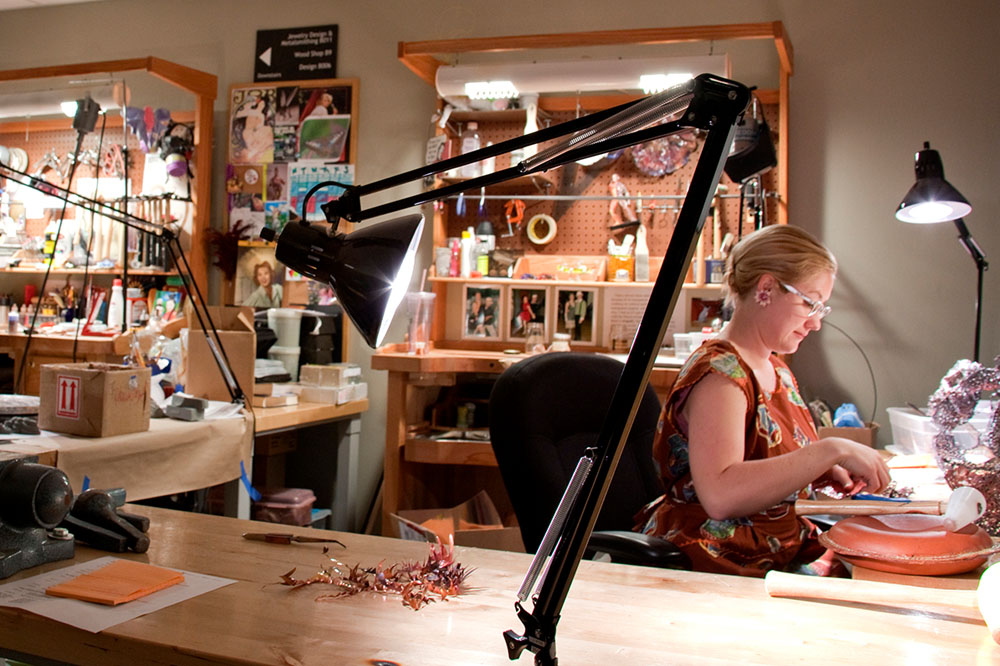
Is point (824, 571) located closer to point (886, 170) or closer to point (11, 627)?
point (11, 627)

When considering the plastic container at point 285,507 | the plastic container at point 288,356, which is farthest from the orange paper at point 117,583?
the plastic container at point 288,356

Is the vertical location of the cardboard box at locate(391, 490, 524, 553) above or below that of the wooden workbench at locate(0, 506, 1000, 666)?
below

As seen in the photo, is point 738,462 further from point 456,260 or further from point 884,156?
point 884,156

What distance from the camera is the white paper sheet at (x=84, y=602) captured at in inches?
37.3

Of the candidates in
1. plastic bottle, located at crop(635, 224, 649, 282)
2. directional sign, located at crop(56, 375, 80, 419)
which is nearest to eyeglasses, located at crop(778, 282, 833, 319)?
directional sign, located at crop(56, 375, 80, 419)

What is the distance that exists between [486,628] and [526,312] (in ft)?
10.3

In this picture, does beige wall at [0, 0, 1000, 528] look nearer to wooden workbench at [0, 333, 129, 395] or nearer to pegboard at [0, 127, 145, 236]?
pegboard at [0, 127, 145, 236]

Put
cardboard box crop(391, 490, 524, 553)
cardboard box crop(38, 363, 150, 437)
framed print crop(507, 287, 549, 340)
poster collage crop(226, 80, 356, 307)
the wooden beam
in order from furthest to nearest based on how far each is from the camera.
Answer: poster collage crop(226, 80, 356, 307) < framed print crop(507, 287, 549, 340) < the wooden beam < cardboard box crop(391, 490, 524, 553) < cardboard box crop(38, 363, 150, 437)

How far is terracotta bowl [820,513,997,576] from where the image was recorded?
124 centimetres

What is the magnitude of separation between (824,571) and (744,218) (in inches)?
93.8

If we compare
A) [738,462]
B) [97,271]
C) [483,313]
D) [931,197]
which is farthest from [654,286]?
[97,271]

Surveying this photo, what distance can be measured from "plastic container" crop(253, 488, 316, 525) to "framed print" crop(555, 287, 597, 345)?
55.4 inches

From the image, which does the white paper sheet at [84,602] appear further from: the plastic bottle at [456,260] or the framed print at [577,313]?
the framed print at [577,313]

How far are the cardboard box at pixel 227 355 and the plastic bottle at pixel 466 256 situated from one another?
1307 millimetres
